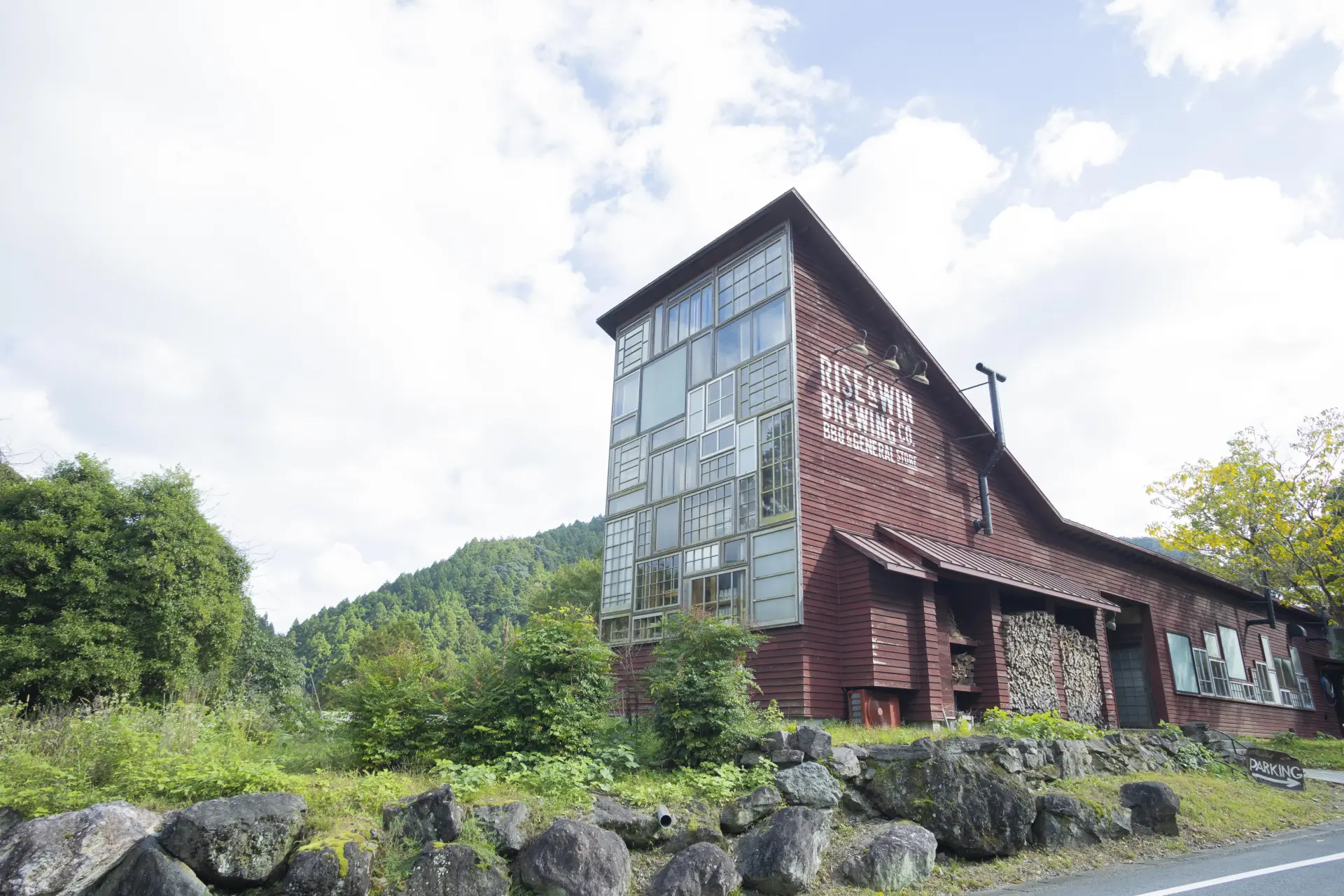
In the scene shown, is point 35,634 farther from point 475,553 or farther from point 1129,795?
point 475,553

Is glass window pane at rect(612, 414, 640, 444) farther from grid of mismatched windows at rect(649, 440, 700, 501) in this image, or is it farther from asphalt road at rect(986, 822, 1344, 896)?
asphalt road at rect(986, 822, 1344, 896)

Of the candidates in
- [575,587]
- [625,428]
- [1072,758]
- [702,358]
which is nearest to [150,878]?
[1072,758]

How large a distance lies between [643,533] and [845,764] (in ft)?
35.5

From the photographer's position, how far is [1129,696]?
2403 cm

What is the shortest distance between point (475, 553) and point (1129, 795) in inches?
5294

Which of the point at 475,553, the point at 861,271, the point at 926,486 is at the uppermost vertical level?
the point at 475,553

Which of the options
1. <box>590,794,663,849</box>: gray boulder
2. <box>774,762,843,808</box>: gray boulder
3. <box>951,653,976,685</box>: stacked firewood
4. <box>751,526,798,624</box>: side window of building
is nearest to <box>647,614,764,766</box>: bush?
<box>774,762,843,808</box>: gray boulder

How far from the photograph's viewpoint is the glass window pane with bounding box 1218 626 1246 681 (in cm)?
2762

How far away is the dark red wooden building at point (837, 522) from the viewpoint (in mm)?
16594

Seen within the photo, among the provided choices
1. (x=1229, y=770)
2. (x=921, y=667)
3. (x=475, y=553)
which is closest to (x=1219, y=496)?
(x=1229, y=770)

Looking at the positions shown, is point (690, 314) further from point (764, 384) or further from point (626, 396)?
point (764, 384)

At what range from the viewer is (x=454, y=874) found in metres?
7.38

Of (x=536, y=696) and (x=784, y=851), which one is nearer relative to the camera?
(x=784, y=851)

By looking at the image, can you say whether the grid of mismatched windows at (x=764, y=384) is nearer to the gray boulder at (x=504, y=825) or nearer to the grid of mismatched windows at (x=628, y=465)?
the grid of mismatched windows at (x=628, y=465)
